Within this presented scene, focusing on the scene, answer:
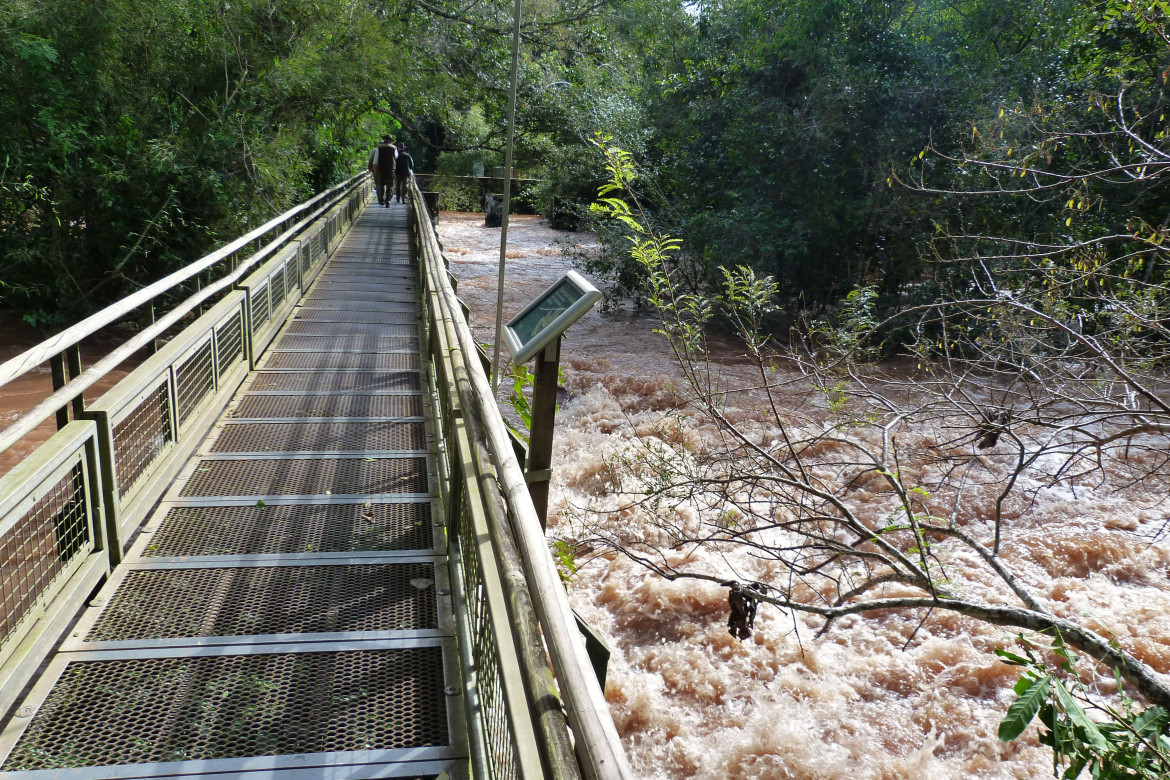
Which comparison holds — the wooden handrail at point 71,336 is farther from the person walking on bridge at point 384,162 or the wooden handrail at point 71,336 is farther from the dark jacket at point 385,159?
the dark jacket at point 385,159

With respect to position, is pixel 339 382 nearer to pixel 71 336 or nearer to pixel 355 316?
pixel 355 316

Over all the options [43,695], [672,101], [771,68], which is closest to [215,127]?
[672,101]

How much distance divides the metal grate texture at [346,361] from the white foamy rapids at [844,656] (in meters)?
2.21

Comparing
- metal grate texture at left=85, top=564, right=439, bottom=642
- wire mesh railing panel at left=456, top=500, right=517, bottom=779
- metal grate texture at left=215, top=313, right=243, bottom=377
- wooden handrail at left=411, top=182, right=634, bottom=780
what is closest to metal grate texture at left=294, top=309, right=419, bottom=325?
metal grate texture at left=215, top=313, right=243, bottom=377

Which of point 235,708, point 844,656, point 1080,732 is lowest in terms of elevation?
point 844,656

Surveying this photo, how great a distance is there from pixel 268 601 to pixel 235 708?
0.74 metres

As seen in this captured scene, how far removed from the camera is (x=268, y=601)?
11.9 feet

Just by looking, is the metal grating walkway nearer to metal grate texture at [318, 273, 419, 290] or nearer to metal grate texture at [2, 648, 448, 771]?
metal grate texture at [2, 648, 448, 771]

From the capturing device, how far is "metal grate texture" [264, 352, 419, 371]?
25.0ft

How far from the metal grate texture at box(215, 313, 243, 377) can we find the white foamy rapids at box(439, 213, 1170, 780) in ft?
10.3

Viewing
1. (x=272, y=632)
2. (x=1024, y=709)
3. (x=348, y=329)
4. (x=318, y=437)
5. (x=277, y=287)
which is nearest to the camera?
(x=1024, y=709)

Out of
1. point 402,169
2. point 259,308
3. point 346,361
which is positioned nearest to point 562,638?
point 346,361

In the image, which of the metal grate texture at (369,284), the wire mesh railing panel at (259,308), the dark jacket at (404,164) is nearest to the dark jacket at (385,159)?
the dark jacket at (404,164)

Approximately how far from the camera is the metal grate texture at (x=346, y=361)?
25.0 feet
